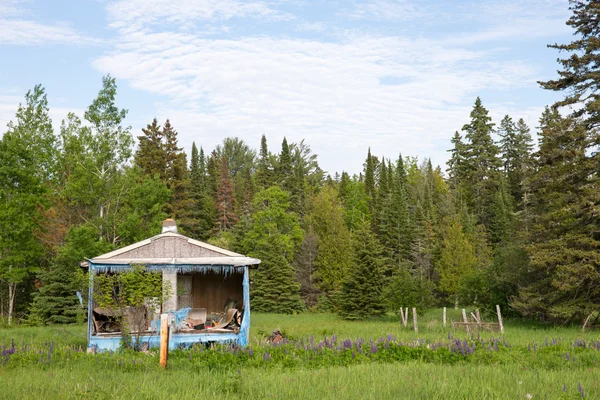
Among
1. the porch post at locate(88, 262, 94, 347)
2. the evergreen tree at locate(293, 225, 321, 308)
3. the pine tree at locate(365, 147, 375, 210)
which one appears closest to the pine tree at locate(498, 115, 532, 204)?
the pine tree at locate(365, 147, 375, 210)

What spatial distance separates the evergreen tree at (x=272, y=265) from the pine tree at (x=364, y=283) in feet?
26.9

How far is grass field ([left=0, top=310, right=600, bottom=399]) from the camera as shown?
755 centimetres

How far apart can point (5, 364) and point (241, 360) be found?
15.3 ft

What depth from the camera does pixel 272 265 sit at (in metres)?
41.9

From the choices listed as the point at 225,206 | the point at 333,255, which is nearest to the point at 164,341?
the point at 333,255

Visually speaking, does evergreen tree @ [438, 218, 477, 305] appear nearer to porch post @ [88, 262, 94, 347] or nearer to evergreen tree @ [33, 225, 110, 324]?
evergreen tree @ [33, 225, 110, 324]

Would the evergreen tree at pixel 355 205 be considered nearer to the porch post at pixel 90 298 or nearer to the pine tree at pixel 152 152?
the pine tree at pixel 152 152

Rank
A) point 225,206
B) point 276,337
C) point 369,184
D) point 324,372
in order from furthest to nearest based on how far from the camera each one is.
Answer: point 369,184 < point 225,206 < point 276,337 < point 324,372

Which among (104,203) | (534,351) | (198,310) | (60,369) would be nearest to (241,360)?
(60,369)

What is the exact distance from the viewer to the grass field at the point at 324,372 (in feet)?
24.8

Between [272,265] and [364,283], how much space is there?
1019 centimetres

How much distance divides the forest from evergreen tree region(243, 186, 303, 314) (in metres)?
0.11

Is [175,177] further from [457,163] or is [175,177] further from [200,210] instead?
[457,163]

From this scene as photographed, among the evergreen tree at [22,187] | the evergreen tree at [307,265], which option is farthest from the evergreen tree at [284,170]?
Answer: the evergreen tree at [22,187]
